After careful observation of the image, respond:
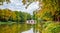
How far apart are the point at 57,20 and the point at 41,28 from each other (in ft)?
0.66

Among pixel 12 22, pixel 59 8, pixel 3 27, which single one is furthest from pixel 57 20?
pixel 3 27

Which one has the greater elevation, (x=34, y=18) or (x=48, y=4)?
(x=48, y=4)

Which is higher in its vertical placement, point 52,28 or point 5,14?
point 5,14

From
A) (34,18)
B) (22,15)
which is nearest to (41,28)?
(34,18)

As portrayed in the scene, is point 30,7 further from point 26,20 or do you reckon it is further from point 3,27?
point 3,27

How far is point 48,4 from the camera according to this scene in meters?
1.45

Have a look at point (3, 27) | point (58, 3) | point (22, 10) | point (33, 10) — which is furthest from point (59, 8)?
point (3, 27)

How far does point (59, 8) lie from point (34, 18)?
30 centimetres

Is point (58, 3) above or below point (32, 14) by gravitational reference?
above

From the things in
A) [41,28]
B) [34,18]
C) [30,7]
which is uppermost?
[30,7]

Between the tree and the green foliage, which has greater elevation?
the tree

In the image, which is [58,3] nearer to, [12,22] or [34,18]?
[34,18]

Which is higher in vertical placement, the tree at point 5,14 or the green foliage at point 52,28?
the tree at point 5,14

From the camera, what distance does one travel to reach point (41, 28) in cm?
142
